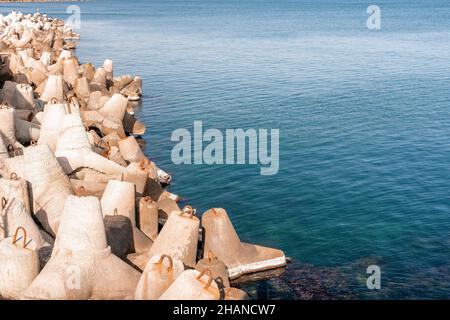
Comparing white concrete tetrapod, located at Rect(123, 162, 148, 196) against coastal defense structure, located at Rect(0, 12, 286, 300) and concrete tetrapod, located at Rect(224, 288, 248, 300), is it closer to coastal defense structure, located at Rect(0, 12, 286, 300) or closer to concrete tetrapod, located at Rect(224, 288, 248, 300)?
coastal defense structure, located at Rect(0, 12, 286, 300)

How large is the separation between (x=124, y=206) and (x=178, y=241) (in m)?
2.41

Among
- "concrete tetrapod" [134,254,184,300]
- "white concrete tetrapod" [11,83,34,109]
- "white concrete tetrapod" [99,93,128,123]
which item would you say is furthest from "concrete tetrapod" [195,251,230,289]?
"white concrete tetrapod" [99,93,128,123]

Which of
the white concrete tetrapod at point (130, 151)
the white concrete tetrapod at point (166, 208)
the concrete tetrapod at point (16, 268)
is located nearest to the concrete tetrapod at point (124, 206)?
the white concrete tetrapod at point (166, 208)

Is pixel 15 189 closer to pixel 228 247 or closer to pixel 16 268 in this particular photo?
pixel 16 268

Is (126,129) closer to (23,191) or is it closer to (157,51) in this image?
(23,191)

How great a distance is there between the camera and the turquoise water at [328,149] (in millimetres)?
19359

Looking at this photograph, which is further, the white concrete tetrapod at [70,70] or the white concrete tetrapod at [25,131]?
the white concrete tetrapod at [70,70]

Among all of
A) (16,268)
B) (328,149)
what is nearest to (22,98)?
(16,268)

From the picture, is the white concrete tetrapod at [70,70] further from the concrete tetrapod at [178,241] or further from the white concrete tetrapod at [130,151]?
the concrete tetrapod at [178,241]

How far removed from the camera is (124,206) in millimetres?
17266

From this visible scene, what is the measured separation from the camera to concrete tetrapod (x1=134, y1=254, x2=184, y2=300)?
12414 mm

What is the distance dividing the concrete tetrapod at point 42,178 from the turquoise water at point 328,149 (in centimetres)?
646
